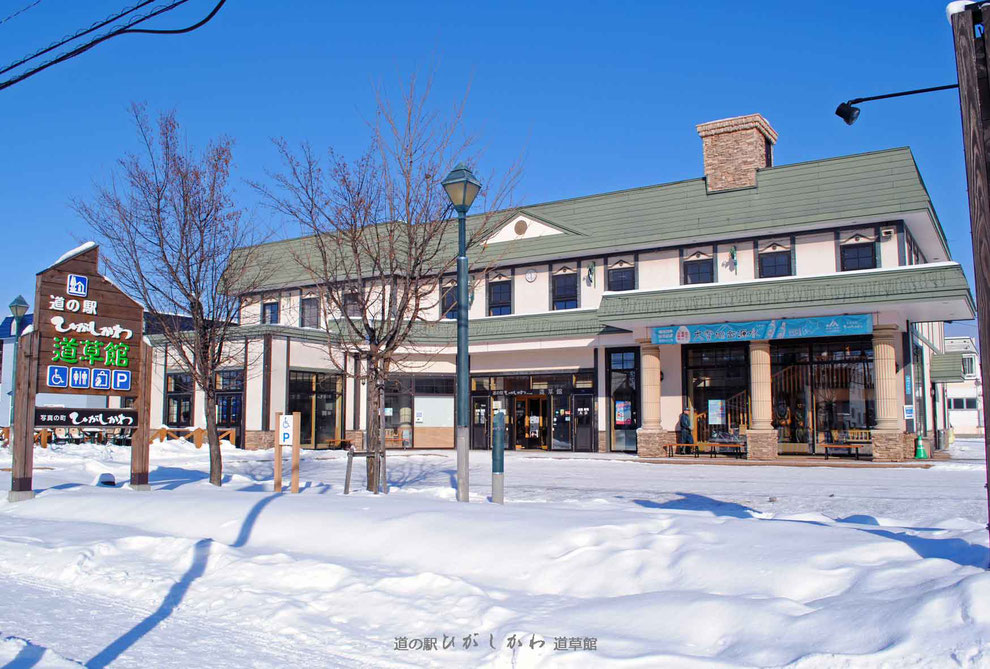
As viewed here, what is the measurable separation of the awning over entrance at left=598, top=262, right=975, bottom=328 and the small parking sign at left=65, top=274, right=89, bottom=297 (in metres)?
17.5

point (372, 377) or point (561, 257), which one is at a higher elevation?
point (561, 257)

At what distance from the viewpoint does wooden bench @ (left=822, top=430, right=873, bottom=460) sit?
78.2 feet

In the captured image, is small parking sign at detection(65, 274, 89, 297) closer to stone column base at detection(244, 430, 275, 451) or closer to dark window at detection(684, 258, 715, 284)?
stone column base at detection(244, 430, 275, 451)

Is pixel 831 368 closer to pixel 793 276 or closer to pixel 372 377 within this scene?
pixel 793 276

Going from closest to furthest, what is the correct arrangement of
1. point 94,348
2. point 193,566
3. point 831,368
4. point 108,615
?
point 108,615 → point 193,566 → point 94,348 → point 831,368

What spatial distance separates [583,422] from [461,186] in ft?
66.3

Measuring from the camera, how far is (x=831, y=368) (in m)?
25.3

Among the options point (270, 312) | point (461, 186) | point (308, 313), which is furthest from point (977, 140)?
point (270, 312)

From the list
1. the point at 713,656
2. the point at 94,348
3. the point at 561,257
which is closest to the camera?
the point at 713,656

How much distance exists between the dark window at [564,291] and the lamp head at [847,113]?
16407 millimetres

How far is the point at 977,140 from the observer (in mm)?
5922

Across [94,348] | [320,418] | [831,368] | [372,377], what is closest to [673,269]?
[831,368]

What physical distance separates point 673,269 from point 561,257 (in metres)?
4.47

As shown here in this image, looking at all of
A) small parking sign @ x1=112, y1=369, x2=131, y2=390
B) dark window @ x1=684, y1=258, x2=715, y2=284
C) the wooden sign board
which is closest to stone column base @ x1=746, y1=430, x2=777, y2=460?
dark window @ x1=684, y1=258, x2=715, y2=284
